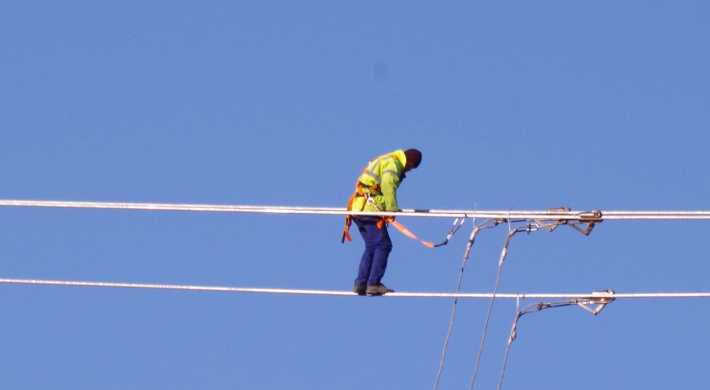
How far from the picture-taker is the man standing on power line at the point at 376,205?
1446cm

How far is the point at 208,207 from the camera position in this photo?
13750mm

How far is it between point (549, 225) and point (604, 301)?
99cm

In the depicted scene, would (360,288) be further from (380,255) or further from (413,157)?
(413,157)

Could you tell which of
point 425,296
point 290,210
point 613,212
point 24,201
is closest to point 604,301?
point 613,212

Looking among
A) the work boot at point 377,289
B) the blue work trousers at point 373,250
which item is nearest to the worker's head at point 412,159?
the blue work trousers at point 373,250

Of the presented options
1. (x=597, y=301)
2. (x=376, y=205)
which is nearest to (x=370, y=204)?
(x=376, y=205)

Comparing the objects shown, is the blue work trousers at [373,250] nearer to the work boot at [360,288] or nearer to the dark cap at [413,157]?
the work boot at [360,288]

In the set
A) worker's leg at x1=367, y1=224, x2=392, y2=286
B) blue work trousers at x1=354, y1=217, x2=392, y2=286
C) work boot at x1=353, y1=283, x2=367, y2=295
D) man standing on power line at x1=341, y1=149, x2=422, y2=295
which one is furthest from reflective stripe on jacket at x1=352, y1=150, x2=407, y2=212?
work boot at x1=353, y1=283, x2=367, y2=295

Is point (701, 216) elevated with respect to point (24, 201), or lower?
elevated

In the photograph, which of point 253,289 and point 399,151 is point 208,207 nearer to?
point 253,289

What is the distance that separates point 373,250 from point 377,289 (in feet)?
1.70

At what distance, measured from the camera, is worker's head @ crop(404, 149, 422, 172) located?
1505 cm

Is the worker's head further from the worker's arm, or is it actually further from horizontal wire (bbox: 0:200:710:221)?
horizontal wire (bbox: 0:200:710:221)

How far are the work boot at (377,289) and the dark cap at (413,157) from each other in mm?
1512
